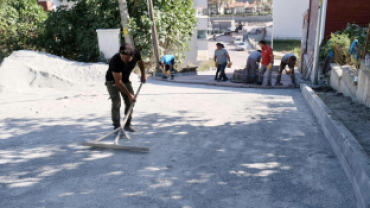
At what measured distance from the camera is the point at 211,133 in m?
4.99

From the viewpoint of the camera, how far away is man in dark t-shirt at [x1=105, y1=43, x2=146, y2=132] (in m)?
4.36

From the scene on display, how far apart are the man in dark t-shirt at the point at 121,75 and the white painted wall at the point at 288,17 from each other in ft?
135

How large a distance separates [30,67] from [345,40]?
8144 mm

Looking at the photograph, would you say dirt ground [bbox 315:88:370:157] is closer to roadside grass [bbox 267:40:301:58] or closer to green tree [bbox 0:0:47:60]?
green tree [bbox 0:0:47:60]

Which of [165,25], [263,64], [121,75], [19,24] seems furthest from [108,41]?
[121,75]

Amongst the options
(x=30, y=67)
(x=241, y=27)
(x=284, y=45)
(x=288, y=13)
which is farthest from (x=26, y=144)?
(x=241, y=27)

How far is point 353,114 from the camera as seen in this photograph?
4.88 m

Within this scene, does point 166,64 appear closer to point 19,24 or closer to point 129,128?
point 129,128

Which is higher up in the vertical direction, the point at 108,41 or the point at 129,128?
the point at 108,41

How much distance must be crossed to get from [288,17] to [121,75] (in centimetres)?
4235

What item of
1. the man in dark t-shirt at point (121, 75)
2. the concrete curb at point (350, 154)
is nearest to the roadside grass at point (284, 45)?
the concrete curb at point (350, 154)

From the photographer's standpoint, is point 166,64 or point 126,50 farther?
point 166,64

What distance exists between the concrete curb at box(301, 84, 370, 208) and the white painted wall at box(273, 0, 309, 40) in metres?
40.6

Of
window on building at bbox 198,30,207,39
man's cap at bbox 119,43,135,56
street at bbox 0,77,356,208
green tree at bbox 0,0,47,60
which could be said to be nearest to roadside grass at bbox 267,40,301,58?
window on building at bbox 198,30,207,39
